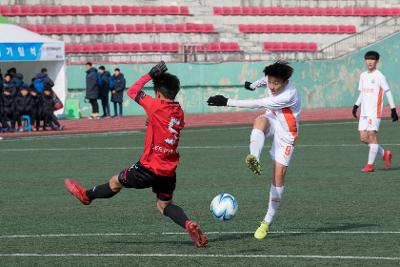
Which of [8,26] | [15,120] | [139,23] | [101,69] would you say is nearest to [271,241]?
[15,120]

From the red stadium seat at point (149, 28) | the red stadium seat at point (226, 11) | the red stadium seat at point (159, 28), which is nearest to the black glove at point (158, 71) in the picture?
the red stadium seat at point (149, 28)

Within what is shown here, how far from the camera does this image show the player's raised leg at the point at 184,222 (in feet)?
32.9

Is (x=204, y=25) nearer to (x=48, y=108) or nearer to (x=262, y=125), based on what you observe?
(x=48, y=108)

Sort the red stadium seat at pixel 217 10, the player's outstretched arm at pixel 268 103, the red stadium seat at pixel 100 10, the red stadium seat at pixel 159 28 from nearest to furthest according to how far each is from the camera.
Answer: the player's outstretched arm at pixel 268 103 < the red stadium seat at pixel 100 10 < the red stadium seat at pixel 159 28 < the red stadium seat at pixel 217 10

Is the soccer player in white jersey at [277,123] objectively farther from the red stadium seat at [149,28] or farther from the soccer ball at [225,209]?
the red stadium seat at [149,28]

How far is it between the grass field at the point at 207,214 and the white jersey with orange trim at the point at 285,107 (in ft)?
3.47

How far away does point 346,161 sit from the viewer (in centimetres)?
2016

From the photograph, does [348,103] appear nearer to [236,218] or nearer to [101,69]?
[101,69]

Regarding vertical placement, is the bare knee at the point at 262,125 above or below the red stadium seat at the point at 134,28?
above

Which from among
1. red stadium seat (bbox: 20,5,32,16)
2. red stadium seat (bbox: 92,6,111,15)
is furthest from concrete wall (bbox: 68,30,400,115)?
red stadium seat (bbox: 92,6,111,15)

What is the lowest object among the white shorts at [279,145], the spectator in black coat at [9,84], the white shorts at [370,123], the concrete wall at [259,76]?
the concrete wall at [259,76]

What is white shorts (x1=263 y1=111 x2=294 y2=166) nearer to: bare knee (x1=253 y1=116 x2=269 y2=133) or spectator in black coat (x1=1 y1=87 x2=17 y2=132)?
bare knee (x1=253 y1=116 x2=269 y2=133)

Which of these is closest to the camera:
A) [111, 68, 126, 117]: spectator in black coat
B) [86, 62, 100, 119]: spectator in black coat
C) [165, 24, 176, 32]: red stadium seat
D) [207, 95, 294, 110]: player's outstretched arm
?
[207, 95, 294, 110]: player's outstretched arm

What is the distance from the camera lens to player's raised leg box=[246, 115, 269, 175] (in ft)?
34.8
